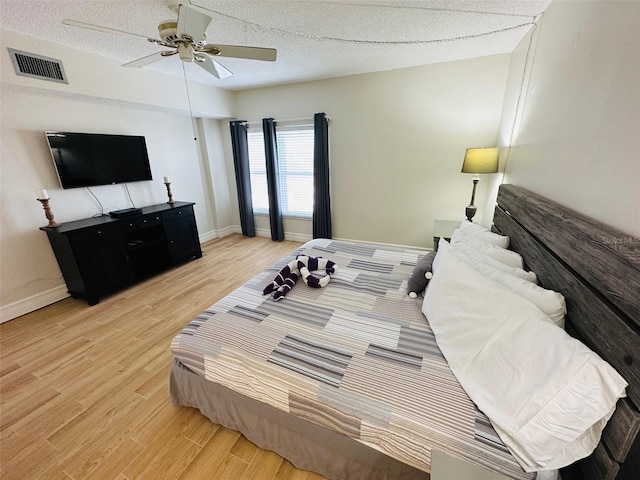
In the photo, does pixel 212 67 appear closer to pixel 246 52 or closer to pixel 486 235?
pixel 246 52

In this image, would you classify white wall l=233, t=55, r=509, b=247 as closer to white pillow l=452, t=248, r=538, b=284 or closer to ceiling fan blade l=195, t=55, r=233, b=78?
ceiling fan blade l=195, t=55, r=233, b=78

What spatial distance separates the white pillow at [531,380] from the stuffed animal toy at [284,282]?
104cm

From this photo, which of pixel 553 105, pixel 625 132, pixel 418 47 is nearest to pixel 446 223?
pixel 553 105

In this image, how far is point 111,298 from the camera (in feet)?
9.39

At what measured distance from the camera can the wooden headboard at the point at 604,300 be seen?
0.72m

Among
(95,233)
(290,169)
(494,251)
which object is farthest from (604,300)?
(290,169)

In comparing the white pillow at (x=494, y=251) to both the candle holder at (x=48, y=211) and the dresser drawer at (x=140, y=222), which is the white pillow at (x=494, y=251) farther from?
the candle holder at (x=48, y=211)

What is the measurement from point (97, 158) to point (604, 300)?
13.9ft

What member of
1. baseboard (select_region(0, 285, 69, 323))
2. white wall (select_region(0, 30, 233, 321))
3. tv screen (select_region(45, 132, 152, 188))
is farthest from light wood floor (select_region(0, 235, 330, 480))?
tv screen (select_region(45, 132, 152, 188))

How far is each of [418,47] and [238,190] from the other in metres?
3.39

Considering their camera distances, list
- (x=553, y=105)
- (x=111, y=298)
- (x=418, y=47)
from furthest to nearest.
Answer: (x=111, y=298)
(x=418, y=47)
(x=553, y=105)

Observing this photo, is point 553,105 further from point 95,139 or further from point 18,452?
point 95,139

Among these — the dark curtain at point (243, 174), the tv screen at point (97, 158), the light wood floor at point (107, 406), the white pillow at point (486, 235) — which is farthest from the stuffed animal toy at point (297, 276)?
the dark curtain at point (243, 174)

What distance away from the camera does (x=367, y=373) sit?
1141 millimetres
